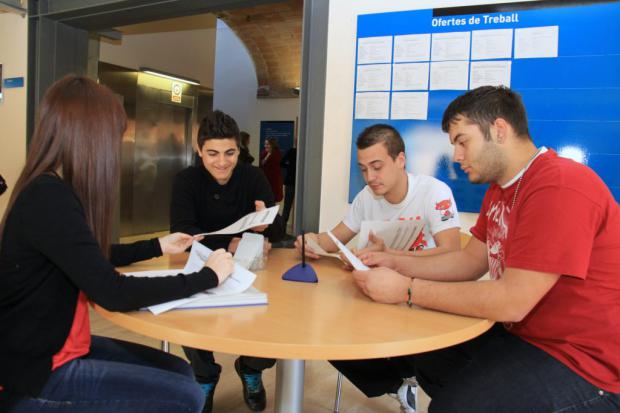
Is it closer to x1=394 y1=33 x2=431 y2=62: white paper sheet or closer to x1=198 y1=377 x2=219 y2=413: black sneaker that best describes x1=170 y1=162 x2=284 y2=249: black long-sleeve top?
x1=198 y1=377 x2=219 y2=413: black sneaker

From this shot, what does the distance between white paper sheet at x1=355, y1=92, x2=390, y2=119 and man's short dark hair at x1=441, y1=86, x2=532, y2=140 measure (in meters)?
1.52

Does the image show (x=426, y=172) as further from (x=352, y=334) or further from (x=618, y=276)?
(x=352, y=334)

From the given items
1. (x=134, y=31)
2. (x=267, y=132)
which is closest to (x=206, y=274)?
(x=134, y=31)

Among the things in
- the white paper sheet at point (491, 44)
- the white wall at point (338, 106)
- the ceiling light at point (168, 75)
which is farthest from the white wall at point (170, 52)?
the white paper sheet at point (491, 44)

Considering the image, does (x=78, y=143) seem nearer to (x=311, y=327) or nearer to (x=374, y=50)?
(x=311, y=327)

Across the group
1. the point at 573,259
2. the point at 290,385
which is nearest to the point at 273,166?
the point at 290,385

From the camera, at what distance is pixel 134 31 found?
6707mm

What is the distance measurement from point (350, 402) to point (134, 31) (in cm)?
591

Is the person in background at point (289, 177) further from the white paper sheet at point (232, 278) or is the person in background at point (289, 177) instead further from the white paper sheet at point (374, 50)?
the white paper sheet at point (232, 278)

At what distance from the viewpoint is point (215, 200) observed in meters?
2.53

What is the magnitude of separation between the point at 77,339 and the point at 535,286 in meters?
1.16

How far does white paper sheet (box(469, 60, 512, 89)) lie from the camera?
8.81ft

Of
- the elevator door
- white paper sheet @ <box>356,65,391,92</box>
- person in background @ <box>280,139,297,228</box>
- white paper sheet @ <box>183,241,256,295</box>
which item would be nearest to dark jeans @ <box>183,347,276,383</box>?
white paper sheet @ <box>183,241,256,295</box>

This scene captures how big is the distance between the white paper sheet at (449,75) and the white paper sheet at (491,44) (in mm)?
87
